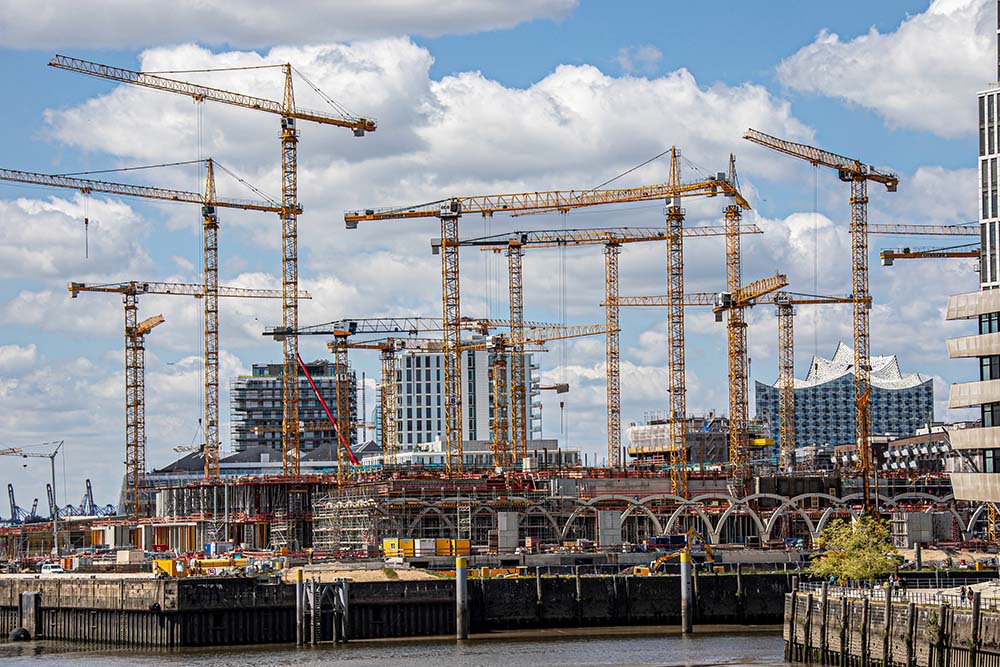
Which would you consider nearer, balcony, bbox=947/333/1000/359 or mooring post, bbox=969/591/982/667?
mooring post, bbox=969/591/982/667

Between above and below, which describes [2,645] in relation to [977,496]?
below

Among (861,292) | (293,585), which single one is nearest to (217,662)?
(293,585)

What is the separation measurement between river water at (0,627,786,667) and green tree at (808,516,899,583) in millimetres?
5968

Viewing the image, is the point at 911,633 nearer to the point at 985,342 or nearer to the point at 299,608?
the point at 985,342

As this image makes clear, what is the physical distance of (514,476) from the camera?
19025 cm


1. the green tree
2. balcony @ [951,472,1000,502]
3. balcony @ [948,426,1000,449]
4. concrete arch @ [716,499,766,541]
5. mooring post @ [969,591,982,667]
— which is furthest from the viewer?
concrete arch @ [716,499,766,541]

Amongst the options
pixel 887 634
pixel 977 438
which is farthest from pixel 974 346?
pixel 887 634

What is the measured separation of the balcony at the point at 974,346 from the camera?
101 meters

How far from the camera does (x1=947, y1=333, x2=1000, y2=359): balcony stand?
100938 millimetres

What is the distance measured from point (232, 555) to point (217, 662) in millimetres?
60540

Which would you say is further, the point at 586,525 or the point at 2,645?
the point at 586,525

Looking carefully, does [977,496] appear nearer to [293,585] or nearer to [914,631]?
[914,631]

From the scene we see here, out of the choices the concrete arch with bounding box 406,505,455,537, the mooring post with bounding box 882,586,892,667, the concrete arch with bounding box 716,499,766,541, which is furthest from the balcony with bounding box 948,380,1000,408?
the concrete arch with bounding box 406,505,455,537

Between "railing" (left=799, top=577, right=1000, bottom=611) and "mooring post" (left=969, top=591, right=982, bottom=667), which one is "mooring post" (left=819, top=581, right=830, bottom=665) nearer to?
"railing" (left=799, top=577, right=1000, bottom=611)
